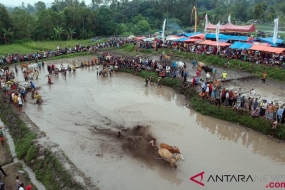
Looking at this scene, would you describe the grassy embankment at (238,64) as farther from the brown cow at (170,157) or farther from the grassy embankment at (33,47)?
the brown cow at (170,157)

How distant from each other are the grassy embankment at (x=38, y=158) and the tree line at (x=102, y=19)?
33.0 meters

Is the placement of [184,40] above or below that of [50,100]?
above

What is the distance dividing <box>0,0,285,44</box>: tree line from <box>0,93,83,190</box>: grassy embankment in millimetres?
33037

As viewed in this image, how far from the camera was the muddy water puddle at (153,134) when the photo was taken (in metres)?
11.3

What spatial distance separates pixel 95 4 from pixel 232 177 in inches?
3670

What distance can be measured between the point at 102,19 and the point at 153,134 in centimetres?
4240

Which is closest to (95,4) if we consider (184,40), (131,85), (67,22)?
(67,22)

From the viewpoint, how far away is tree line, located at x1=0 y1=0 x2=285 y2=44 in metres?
46.0

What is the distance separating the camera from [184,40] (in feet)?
109

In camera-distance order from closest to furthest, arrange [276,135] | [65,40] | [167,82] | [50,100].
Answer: [276,135], [50,100], [167,82], [65,40]

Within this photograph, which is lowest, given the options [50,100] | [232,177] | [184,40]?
[232,177]

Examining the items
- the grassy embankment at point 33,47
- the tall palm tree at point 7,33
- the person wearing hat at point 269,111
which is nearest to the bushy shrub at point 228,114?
the person wearing hat at point 269,111

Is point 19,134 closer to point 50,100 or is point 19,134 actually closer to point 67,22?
point 50,100

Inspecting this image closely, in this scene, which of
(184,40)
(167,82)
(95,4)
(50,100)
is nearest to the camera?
(50,100)
